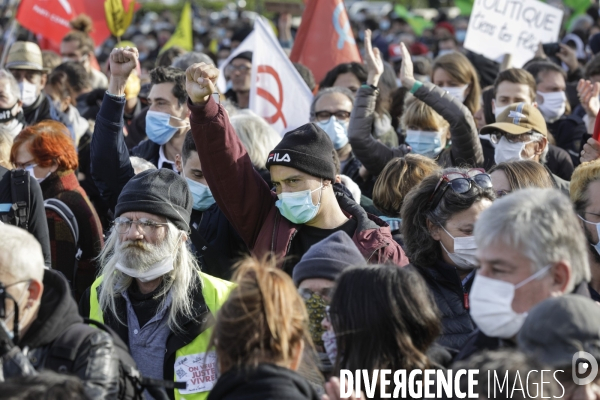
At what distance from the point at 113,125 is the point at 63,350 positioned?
2.23 meters

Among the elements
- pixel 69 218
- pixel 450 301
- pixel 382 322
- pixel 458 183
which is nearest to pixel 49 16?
pixel 69 218

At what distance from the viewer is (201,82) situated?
4.29 meters

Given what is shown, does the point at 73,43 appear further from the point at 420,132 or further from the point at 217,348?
the point at 217,348

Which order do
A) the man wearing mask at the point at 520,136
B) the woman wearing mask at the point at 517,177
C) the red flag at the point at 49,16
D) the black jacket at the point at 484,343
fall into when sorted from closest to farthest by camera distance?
the black jacket at the point at 484,343, the woman wearing mask at the point at 517,177, the man wearing mask at the point at 520,136, the red flag at the point at 49,16

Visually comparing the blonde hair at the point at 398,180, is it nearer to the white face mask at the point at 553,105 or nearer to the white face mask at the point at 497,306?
the white face mask at the point at 497,306

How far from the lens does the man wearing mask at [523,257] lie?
117 inches

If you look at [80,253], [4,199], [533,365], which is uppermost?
[533,365]

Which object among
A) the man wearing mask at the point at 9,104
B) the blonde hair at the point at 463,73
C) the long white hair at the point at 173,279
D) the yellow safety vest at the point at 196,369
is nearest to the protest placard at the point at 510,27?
the blonde hair at the point at 463,73

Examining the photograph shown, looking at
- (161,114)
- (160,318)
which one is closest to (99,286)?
(160,318)

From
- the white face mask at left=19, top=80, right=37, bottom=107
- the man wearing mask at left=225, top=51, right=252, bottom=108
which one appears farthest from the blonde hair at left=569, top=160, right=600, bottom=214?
the white face mask at left=19, top=80, right=37, bottom=107

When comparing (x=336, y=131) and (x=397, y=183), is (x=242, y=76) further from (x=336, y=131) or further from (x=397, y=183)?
(x=397, y=183)

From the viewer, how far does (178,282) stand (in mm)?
4090

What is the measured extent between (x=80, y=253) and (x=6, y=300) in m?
2.29

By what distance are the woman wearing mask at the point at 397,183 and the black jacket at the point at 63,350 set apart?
2.38m
